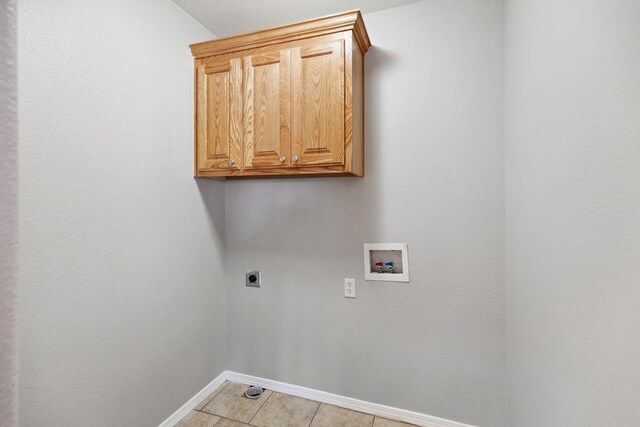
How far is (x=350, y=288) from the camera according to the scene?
75.4 inches

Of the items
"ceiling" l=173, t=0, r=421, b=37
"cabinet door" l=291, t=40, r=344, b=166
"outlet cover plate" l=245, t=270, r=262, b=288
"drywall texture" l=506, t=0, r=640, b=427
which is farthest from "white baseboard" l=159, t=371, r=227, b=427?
"ceiling" l=173, t=0, r=421, b=37

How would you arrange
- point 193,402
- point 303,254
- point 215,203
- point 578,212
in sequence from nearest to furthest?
1. point 578,212
2. point 193,402
3. point 303,254
4. point 215,203

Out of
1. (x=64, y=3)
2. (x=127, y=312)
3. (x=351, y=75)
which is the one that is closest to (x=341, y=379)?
(x=127, y=312)

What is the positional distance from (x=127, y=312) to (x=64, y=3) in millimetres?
1422

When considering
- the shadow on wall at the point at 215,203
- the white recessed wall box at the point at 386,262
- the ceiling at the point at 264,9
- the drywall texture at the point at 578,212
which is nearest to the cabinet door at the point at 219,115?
the shadow on wall at the point at 215,203

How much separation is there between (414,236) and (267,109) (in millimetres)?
1168

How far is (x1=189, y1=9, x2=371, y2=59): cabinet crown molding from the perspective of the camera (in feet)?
5.12

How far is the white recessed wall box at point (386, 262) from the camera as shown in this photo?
5.94 ft

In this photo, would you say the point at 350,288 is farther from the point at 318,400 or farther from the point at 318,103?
the point at 318,103

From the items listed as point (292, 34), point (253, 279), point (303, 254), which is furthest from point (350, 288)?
point (292, 34)

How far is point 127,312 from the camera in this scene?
4.92ft

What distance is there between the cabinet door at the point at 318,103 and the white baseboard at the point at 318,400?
5.06ft

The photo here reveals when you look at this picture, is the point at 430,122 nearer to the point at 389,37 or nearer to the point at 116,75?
the point at 389,37

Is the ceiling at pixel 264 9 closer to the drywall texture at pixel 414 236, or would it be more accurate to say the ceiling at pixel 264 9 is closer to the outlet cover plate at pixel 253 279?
the drywall texture at pixel 414 236
